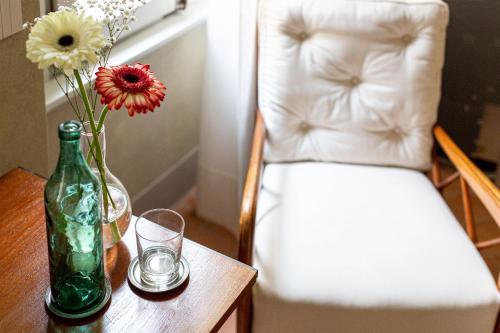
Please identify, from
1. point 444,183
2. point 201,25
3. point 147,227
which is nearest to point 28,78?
point 147,227

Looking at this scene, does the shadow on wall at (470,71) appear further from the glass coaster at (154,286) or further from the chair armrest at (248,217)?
the glass coaster at (154,286)

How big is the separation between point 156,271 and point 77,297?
13cm

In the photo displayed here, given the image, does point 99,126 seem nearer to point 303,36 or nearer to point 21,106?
point 21,106

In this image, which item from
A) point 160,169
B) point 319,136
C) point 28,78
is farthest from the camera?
point 160,169

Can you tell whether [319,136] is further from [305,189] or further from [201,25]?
[201,25]

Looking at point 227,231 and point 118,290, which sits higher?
point 118,290

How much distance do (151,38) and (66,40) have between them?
93 cm

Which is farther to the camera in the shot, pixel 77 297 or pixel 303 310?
pixel 303 310

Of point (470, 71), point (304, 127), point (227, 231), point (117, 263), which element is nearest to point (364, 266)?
point (304, 127)

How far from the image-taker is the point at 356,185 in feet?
5.52

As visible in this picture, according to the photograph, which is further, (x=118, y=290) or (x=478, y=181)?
(x=478, y=181)

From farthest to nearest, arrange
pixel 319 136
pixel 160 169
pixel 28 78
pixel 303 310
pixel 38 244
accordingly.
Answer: pixel 160 169 < pixel 319 136 < pixel 303 310 < pixel 28 78 < pixel 38 244

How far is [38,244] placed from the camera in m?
1.11

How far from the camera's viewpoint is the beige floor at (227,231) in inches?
82.7
